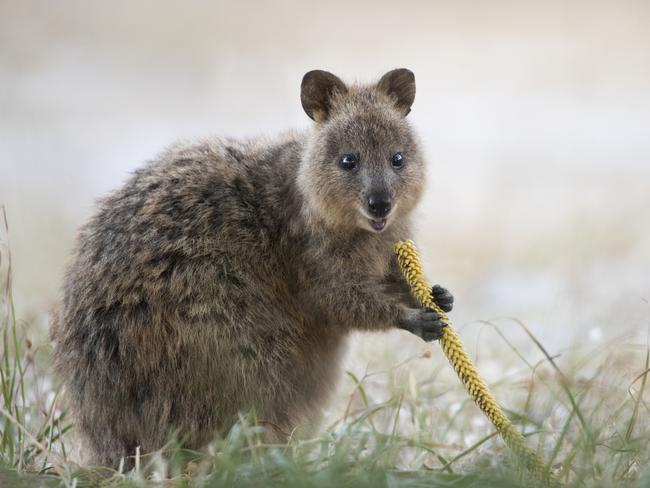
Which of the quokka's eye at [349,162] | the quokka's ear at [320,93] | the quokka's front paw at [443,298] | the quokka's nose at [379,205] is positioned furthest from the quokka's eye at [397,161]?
the quokka's front paw at [443,298]

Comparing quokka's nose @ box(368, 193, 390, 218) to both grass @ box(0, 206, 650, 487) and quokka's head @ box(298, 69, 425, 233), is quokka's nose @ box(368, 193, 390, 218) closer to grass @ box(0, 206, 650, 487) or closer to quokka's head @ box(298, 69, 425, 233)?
quokka's head @ box(298, 69, 425, 233)

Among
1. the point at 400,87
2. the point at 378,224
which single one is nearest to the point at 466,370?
the point at 378,224

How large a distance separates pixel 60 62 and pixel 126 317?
31.9ft

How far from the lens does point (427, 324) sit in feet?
18.2

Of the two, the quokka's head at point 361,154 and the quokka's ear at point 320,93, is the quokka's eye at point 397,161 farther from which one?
the quokka's ear at point 320,93

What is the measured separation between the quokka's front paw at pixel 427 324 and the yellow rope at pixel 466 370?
0.13 feet

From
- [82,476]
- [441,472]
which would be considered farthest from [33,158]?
[441,472]

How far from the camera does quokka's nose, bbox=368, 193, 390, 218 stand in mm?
5645

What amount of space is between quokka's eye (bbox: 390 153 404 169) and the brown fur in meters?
0.04

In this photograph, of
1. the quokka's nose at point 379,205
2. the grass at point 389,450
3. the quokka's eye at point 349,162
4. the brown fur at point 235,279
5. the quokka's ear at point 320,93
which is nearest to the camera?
the grass at point 389,450

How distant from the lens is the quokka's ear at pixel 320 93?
20.6ft

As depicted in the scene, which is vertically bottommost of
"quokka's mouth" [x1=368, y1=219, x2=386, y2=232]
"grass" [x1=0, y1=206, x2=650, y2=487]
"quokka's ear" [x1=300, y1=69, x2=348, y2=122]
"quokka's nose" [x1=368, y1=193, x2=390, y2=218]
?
"grass" [x1=0, y1=206, x2=650, y2=487]

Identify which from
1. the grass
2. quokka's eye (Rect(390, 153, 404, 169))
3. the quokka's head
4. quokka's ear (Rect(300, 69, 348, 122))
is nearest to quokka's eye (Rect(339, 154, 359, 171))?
the quokka's head

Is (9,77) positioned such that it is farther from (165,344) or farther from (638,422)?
(638,422)
